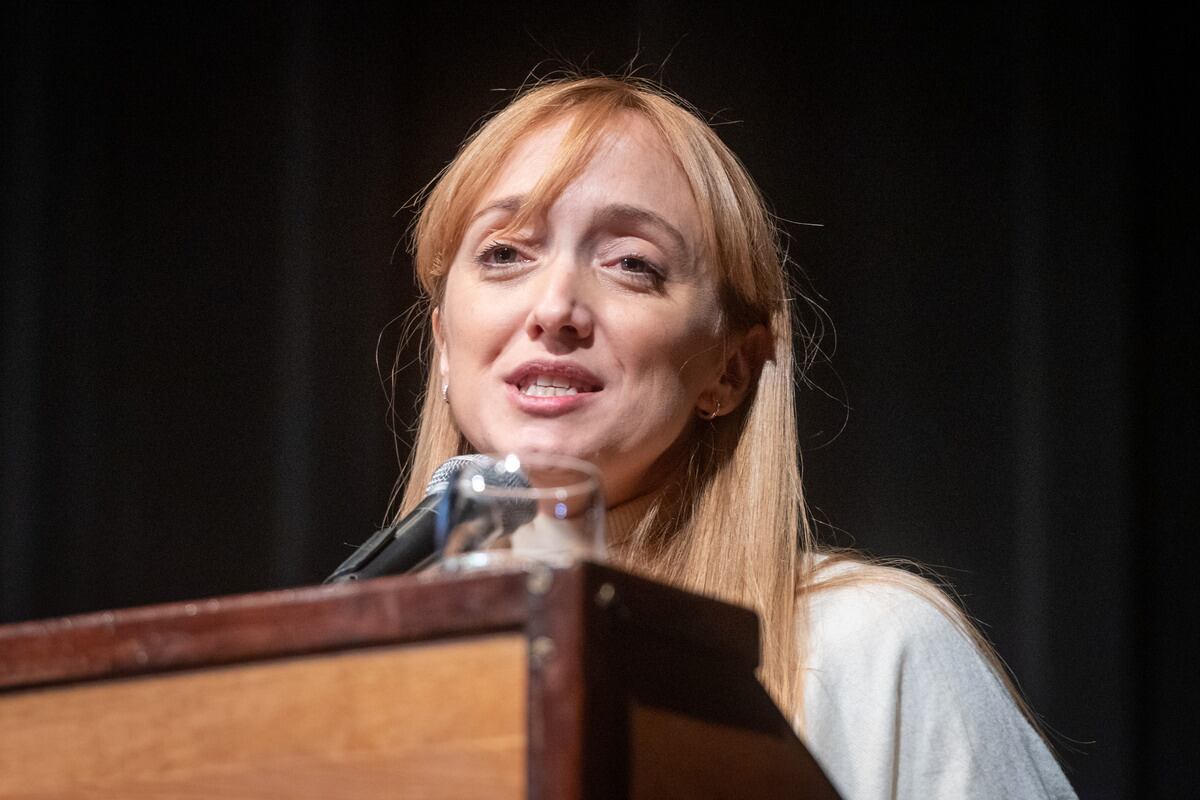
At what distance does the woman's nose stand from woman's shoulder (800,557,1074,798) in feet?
1.30

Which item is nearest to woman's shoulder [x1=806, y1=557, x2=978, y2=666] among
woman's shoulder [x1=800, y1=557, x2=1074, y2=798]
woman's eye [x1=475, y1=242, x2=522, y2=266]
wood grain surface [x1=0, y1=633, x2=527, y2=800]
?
woman's shoulder [x1=800, y1=557, x2=1074, y2=798]

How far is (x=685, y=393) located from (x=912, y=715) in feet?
1.44

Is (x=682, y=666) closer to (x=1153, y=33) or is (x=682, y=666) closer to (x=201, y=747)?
(x=201, y=747)

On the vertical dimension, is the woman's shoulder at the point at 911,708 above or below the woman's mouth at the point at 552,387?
below

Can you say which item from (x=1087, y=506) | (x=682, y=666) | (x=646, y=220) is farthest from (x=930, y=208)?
(x=682, y=666)

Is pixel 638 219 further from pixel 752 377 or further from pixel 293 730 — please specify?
pixel 293 730

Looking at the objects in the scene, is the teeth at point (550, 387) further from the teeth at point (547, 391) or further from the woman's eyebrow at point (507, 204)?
the woman's eyebrow at point (507, 204)

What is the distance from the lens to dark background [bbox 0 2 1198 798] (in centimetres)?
241

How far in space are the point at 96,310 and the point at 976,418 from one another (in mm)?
1581

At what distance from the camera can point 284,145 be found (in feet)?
8.86

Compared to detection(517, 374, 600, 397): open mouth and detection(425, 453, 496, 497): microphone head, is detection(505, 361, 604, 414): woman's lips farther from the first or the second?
detection(425, 453, 496, 497): microphone head

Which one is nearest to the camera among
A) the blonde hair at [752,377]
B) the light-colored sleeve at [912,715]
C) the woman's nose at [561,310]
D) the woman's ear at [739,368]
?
the light-colored sleeve at [912,715]

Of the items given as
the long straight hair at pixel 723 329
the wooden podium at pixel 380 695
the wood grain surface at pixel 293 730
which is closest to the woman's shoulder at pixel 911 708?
the long straight hair at pixel 723 329

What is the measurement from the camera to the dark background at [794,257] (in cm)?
241
